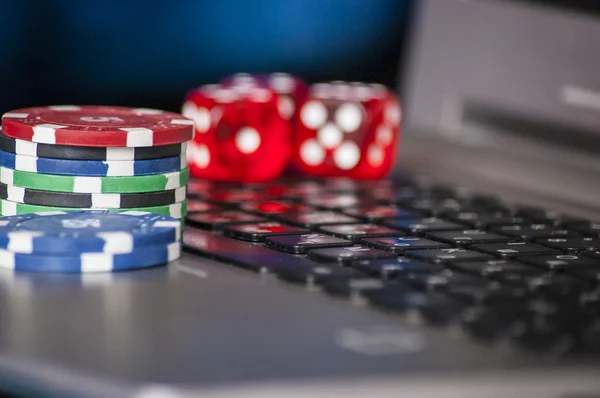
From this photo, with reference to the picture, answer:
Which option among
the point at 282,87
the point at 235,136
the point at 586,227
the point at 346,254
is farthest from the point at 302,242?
the point at 282,87

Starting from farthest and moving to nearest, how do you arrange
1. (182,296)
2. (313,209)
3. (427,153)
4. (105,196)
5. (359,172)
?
1. (427,153)
2. (359,172)
3. (313,209)
4. (105,196)
5. (182,296)

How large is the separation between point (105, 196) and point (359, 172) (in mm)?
747

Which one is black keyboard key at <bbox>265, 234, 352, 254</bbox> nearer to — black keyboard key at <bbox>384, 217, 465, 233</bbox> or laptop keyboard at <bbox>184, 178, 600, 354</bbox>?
laptop keyboard at <bbox>184, 178, 600, 354</bbox>

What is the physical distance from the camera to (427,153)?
87.5 inches

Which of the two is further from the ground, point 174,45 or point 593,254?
point 174,45

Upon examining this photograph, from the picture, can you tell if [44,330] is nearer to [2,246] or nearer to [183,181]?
[2,246]

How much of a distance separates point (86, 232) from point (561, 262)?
1.76 feet

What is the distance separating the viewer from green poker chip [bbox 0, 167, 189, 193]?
1.41 meters

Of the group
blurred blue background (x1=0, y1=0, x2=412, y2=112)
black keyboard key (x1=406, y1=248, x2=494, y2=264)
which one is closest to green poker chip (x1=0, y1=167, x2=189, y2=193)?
black keyboard key (x1=406, y1=248, x2=494, y2=264)

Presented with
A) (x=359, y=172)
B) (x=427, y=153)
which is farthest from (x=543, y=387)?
(x=427, y=153)

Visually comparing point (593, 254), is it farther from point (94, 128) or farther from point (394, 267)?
point (94, 128)

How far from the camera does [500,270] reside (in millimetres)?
1273

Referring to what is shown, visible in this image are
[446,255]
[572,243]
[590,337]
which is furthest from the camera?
[572,243]

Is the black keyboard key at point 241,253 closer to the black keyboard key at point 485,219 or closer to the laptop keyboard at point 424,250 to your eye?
the laptop keyboard at point 424,250
